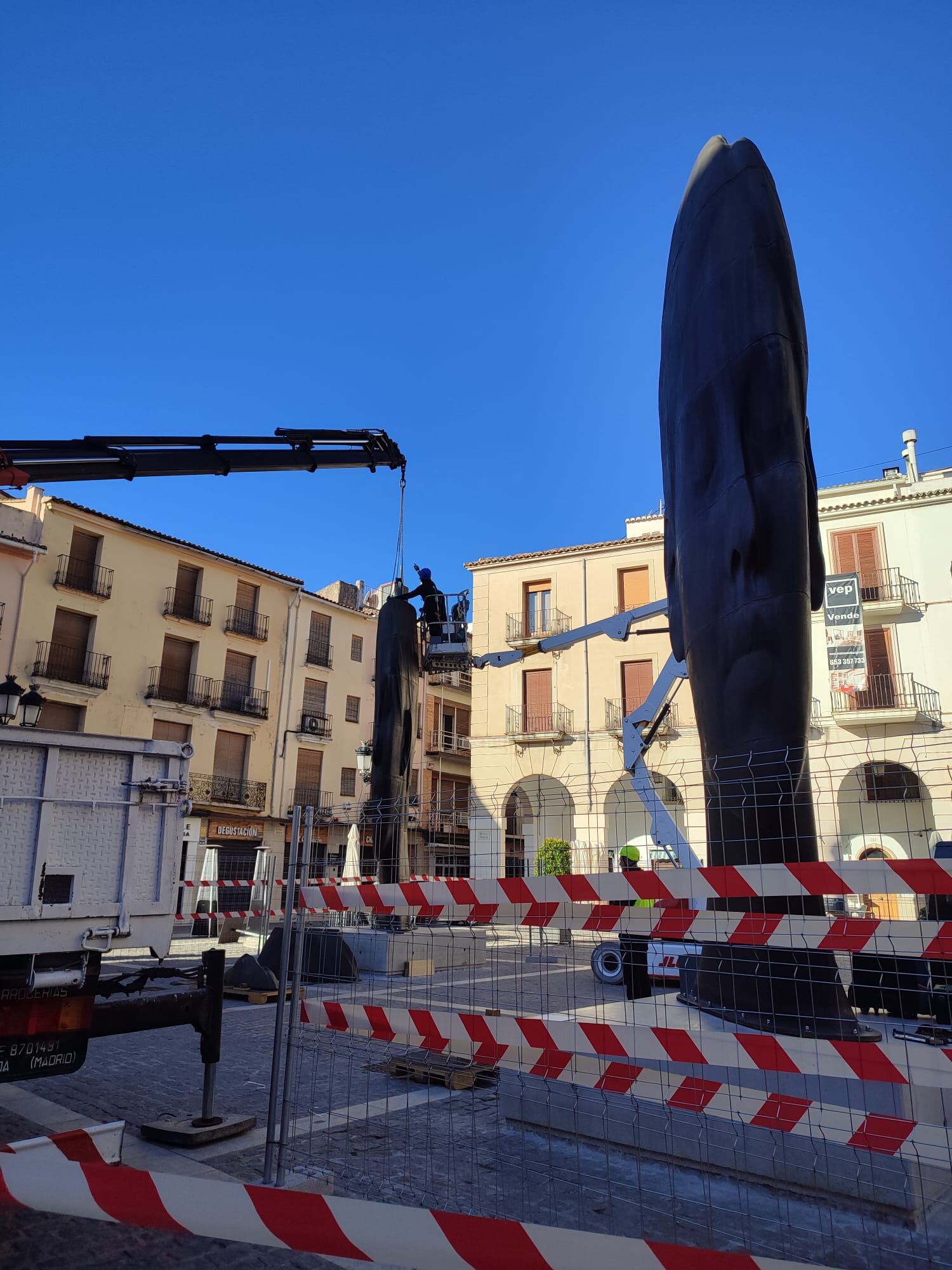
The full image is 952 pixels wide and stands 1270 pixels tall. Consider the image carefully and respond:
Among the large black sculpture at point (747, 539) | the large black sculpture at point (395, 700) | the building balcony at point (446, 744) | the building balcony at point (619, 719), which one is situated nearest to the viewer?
the large black sculpture at point (747, 539)

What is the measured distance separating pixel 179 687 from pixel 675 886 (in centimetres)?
2649

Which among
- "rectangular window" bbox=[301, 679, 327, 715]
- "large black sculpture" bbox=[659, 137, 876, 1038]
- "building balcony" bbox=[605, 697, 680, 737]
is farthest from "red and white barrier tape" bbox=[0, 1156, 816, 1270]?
"rectangular window" bbox=[301, 679, 327, 715]

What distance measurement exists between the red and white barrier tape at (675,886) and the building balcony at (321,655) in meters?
28.1

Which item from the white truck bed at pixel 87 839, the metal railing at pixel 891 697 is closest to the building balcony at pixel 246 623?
the metal railing at pixel 891 697

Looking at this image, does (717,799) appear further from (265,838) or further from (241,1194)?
(265,838)

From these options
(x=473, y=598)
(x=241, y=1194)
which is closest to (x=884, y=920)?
(x=241, y=1194)

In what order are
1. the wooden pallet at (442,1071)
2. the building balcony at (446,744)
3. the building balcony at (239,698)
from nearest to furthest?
the wooden pallet at (442,1071) < the building balcony at (239,698) < the building balcony at (446,744)

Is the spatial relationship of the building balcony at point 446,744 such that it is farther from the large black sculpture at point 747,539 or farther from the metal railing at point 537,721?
the large black sculpture at point 747,539

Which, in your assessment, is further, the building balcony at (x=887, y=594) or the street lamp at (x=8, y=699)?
the building balcony at (x=887, y=594)

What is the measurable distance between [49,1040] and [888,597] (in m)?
24.1

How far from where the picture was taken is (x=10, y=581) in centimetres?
2377

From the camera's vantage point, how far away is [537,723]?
28.4 meters

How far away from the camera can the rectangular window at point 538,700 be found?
28344mm

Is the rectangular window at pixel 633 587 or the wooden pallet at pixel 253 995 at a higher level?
the rectangular window at pixel 633 587
